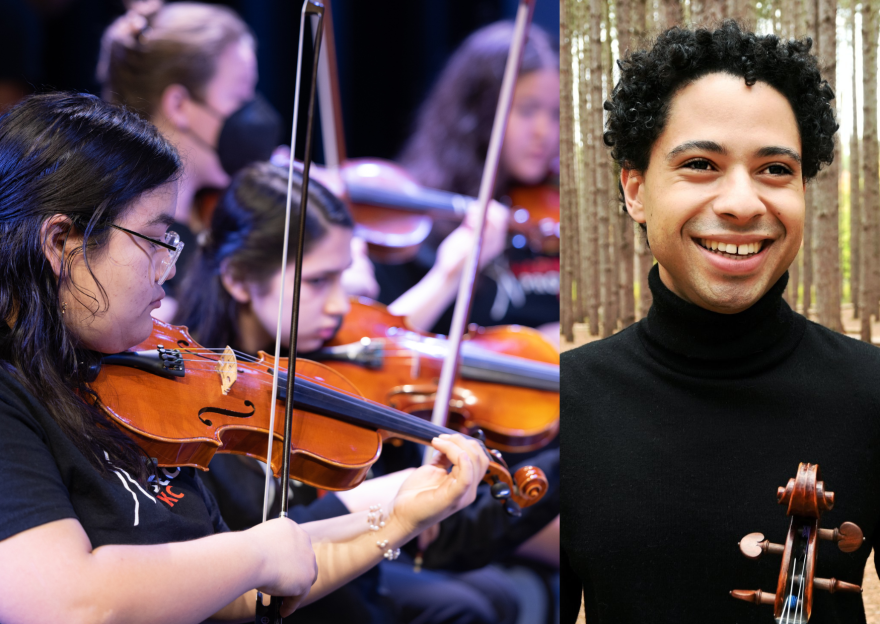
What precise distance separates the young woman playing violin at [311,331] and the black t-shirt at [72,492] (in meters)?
0.29

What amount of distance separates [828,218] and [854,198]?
0.05m

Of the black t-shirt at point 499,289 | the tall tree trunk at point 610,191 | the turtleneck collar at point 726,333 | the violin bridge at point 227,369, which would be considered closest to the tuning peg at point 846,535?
the turtleneck collar at point 726,333

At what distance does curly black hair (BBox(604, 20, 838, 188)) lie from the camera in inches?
46.6

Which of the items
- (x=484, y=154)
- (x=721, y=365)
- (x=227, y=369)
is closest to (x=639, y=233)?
(x=721, y=365)

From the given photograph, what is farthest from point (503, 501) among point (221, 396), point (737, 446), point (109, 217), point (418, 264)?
point (109, 217)

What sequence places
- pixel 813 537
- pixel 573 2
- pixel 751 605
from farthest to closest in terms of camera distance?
pixel 573 2, pixel 751 605, pixel 813 537

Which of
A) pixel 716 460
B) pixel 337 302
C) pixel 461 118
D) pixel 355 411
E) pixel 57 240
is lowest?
pixel 716 460

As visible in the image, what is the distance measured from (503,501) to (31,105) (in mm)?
926

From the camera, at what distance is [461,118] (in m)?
1.72

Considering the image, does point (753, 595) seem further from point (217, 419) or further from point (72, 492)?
point (72, 492)

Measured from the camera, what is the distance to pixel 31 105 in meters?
1.13

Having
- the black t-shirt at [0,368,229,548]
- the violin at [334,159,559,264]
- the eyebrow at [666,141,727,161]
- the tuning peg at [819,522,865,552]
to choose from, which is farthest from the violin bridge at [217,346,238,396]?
the tuning peg at [819,522,865,552]

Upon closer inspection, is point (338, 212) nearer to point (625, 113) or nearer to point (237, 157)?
point (237, 157)

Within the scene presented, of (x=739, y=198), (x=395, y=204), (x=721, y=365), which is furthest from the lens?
(x=395, y=204)
